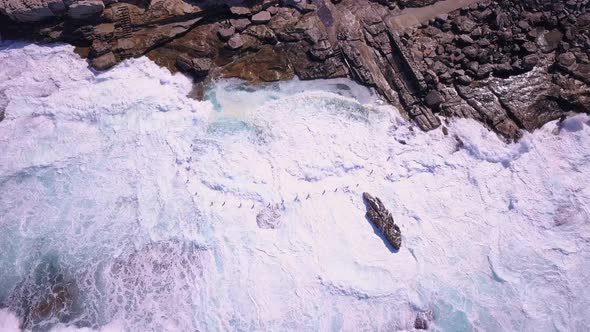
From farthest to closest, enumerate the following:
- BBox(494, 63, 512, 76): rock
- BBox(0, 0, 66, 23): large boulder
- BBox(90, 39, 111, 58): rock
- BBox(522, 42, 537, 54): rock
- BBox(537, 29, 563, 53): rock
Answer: BBox(537, 29, 563, 53): rock, BBox(522, 42, 537, 54): rock, BBox(494, 63, 512, 76): rock, BBox(90, 39, 111, 58): rock, BBox(0, 0, 66, 23): large boulder

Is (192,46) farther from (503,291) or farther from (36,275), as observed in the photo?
(503,291)

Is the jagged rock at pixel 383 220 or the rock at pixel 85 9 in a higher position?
the rock at pixel 85 9

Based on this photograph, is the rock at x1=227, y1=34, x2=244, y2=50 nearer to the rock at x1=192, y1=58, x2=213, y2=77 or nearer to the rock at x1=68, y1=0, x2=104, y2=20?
the rock at x1=192, y1=58, x2=213, y2=77

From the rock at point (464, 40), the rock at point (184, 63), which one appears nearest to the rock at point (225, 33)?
the rock at point (184, 63)

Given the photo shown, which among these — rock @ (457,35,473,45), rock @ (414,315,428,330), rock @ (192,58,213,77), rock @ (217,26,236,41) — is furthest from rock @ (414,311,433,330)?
rock @ (217,26,236,41)

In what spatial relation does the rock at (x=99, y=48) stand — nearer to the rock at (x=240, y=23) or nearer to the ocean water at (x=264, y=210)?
the ocean water at (x=264, y=210)

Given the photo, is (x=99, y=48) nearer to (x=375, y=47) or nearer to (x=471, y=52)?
(x=375, y=47)

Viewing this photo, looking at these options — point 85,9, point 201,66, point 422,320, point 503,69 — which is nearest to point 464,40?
point 503,69
